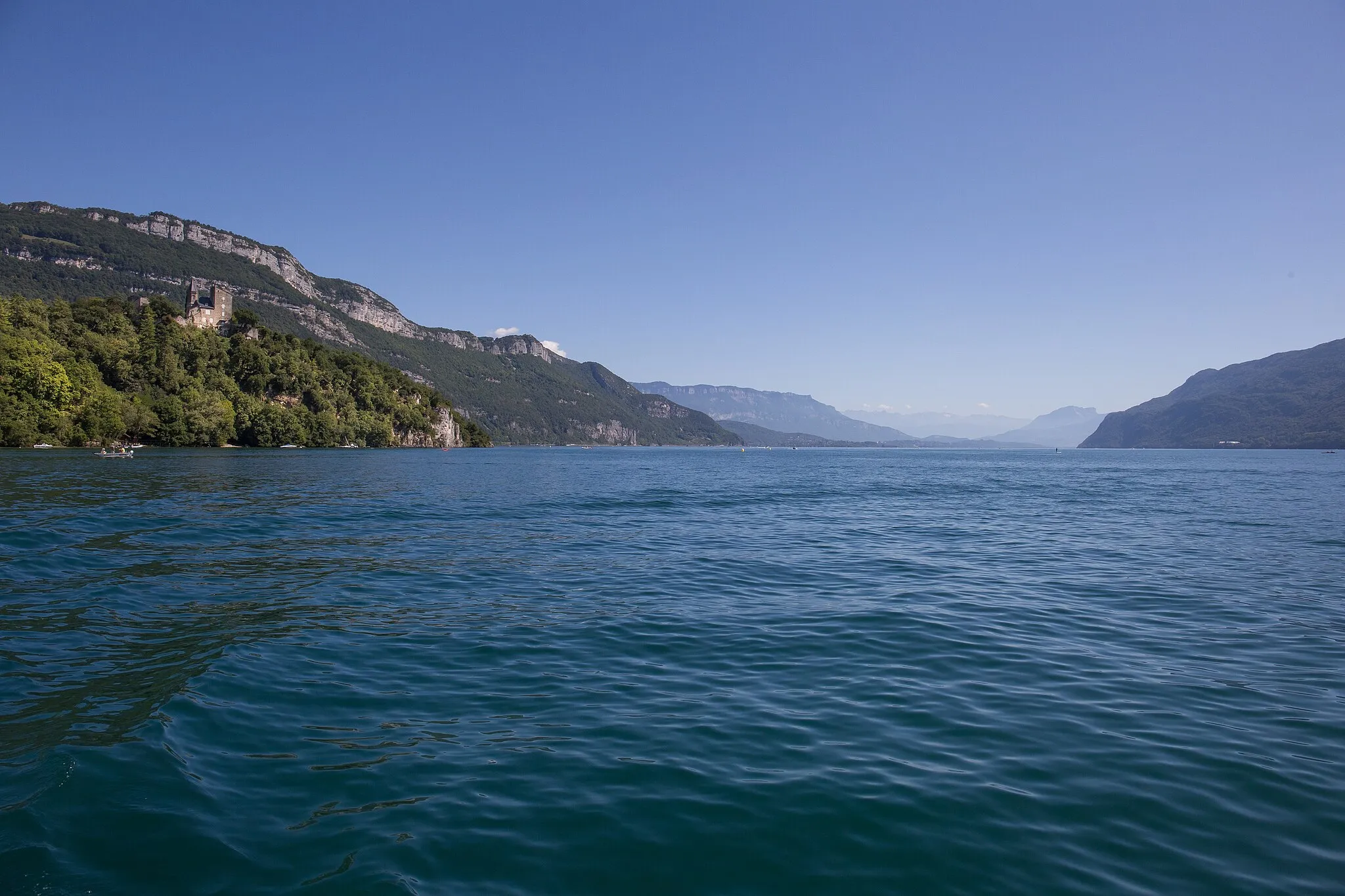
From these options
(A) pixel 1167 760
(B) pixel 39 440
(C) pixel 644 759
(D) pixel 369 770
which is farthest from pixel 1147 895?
(B) pixel 39 440

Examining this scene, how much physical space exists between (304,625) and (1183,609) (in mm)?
19666

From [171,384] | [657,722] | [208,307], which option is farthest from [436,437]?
[657,722]

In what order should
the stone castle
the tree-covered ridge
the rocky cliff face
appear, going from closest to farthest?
1. the tree-covered ridge
2. the stone castle
3. the rocky cliff face

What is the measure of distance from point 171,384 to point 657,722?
13033 centimetres

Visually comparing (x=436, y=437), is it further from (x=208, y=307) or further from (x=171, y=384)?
(x=171, y=384)

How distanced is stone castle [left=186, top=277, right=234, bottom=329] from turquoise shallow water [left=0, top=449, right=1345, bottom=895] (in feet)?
511

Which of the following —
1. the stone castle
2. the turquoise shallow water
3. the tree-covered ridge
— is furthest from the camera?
the stone castle

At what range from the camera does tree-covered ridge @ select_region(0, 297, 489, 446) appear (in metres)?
81.4

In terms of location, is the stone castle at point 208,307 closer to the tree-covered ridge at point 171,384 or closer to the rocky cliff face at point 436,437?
the tree-covered ridge at point 171,384

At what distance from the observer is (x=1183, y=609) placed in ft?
53.3

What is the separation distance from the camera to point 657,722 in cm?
904

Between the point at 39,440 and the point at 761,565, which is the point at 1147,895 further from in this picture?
the point at 39,440

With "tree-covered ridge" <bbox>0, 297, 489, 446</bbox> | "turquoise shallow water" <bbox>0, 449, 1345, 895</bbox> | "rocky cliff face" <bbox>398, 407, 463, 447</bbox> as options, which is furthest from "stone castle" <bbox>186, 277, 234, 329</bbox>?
"turquoise shallow water" <bbox>0, 449, 1345, 895</bbox>

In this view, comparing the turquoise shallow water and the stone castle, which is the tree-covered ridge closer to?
the stone castle
